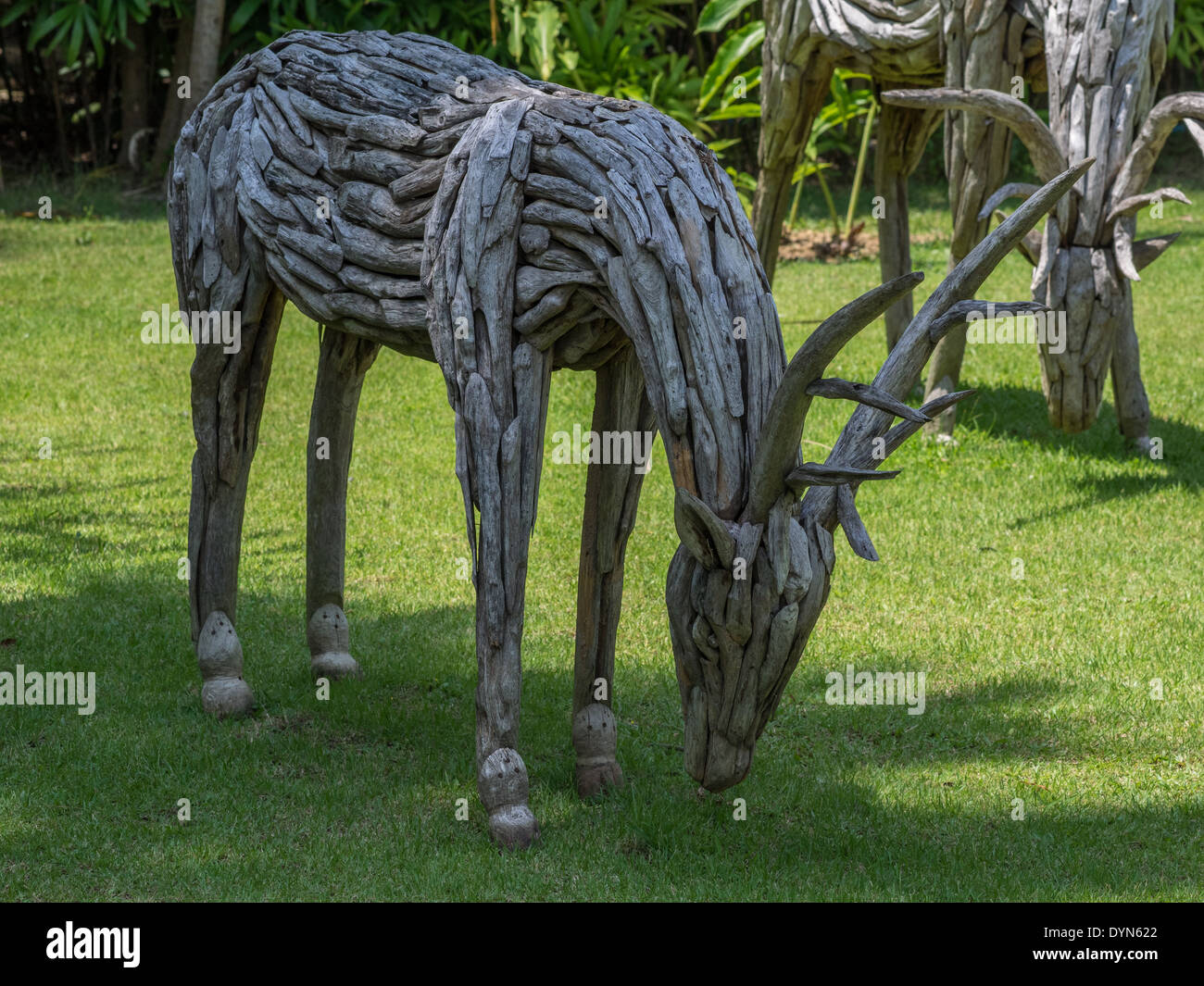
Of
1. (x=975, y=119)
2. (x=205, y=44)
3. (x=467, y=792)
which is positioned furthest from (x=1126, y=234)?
(x=205, y=44)

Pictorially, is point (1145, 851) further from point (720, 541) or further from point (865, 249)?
point (865, 249)

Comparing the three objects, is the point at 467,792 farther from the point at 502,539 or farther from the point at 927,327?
the point at 927,327

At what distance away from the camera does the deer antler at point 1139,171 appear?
20.9 feet

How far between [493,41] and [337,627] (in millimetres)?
9185

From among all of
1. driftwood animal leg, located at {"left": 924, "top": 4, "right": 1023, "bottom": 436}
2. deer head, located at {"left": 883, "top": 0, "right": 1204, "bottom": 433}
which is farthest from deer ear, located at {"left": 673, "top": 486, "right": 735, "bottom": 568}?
driftwood animal leg, located at {"left": 924, "top": 4, "right": 1023, "bottom": 436}

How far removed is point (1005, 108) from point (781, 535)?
3776mm

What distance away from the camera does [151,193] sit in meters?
14.5

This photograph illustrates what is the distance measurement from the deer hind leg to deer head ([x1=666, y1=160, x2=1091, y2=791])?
2.12 metres

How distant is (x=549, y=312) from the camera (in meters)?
3.86

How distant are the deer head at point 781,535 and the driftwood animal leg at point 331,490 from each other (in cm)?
216

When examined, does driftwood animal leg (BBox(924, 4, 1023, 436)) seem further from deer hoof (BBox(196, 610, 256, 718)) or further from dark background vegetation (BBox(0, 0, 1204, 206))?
dark background vegetation (BBox(0, 0, 1204, 206))

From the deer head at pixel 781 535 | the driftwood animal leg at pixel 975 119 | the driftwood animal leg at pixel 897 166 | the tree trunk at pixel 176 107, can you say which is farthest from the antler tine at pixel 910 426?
the tree trunk at pixel 176 107

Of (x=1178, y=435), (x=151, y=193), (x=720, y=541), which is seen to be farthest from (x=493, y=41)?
(x=720, y=541)

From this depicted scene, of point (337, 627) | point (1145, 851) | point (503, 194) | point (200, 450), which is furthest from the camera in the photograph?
point (337, 627)
